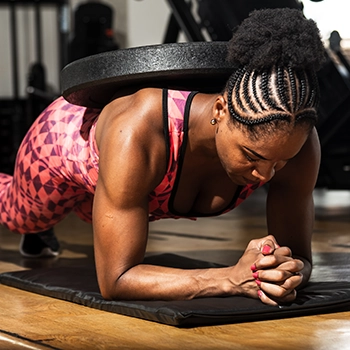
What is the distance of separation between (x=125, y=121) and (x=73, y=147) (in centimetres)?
47

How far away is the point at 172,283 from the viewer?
1.74 m

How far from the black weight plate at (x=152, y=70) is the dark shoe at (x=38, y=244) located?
3.18 ft

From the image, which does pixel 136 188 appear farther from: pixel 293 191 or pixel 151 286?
pixel 293 191

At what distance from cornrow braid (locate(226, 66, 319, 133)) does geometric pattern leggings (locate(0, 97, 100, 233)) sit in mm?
534

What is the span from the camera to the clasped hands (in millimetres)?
1640

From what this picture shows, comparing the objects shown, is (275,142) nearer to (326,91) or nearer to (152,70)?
(152,70)

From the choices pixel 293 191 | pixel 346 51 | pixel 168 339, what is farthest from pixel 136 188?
pixel 346 51

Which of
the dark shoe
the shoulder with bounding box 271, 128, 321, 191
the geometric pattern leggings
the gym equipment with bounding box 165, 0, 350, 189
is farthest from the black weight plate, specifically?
the gym equipment with bounding box 165, 0, 350, 189

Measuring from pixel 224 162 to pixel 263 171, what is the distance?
96mm

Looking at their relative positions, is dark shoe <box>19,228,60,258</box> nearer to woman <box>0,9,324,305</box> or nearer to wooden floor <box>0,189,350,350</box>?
wooden floor <box>0,189,350,350</box>

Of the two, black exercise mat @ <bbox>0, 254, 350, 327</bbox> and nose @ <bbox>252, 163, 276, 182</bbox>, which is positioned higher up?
nose @ <bbox>252, 163, 276, 182</bbox>

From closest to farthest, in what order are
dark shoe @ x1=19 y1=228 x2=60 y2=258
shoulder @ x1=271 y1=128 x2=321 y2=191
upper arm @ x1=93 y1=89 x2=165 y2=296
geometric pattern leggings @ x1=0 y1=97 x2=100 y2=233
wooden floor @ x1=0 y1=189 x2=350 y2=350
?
wooden floor @ x1=0 y1=189 x2=350 y2=350 → upper arm @ x1=93 y1=89 x2=165 y2=296 → shoulder @ x1=271 y1=128 x2=321 y2=191 → geometric pattern leggings @ x1=0 y1=97 x2=100 y2=233 → dark shoe @ x1=19 y1=228 x2=60 y2=258

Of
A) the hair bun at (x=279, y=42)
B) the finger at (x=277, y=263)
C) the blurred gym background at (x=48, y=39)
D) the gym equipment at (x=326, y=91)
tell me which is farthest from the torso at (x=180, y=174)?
the blurred gym background at (x=48, y=39)

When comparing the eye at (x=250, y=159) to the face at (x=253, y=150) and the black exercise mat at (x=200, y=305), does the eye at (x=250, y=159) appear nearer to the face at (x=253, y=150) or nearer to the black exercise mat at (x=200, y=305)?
the face at (x=253, y=150)
